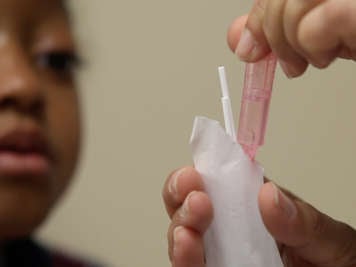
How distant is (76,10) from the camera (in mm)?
687

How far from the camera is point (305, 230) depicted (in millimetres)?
420

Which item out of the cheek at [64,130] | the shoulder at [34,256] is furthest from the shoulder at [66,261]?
the cheek at [64,130]

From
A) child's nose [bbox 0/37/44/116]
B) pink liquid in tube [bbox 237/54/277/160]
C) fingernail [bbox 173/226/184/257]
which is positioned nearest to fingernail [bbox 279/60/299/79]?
pink liquid in tube [bbox 237/54/277/160]

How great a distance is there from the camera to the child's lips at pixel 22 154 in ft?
1.78

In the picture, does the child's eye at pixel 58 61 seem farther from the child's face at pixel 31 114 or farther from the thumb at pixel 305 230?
the thumb at pixel 305 230

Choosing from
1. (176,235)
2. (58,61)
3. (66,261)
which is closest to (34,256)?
(66,261)

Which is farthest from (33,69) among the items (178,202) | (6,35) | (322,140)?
(322,140)

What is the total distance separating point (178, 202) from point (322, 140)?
0.35 meters

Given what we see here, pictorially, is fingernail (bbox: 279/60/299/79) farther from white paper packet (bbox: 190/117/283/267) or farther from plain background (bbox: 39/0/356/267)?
plain background (bbox: 39/0/356/267)

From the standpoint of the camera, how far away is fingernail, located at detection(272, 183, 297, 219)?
0.38 meters

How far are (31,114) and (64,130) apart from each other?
5 cm

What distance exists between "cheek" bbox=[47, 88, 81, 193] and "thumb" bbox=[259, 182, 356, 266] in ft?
0.81

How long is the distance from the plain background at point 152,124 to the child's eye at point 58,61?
0.23ft

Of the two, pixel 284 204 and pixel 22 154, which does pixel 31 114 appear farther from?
pixel 284 204
